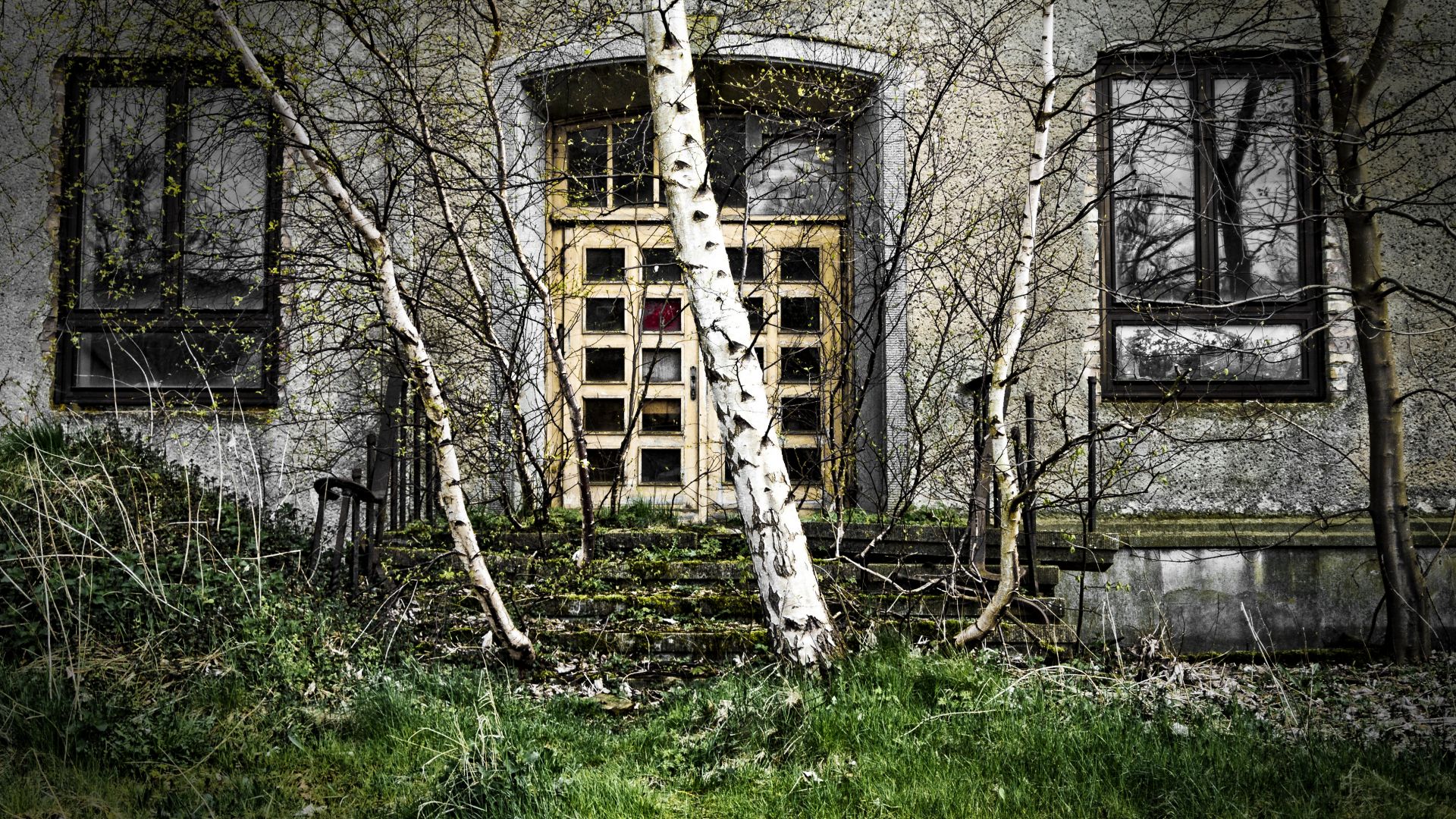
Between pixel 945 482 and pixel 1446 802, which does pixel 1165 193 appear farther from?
pixel 1446 802

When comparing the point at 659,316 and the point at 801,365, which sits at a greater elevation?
the point at 659,316

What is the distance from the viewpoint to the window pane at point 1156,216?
290 inches

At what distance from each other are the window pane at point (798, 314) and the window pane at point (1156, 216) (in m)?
2.35

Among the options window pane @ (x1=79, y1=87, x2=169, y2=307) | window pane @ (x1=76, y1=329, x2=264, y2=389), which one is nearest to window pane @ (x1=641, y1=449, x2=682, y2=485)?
window pane @ (x1=76, y1=329, x2=264, y2=389)

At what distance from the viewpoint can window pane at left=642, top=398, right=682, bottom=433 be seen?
7.69 meters

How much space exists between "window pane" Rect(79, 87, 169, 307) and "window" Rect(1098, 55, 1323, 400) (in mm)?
7392

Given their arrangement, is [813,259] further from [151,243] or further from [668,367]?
[151,243]

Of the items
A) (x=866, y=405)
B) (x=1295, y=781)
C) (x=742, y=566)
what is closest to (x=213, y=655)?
(x=742, y=566)

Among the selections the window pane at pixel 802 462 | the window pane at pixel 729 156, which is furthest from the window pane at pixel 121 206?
the window pane at pixel 802 462

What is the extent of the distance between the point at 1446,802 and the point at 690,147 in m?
3.54

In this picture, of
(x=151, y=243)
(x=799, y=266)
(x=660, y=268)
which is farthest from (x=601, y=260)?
(x=151, y=243)

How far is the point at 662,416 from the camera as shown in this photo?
25.3 ft

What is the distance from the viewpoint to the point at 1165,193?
7.34 metres

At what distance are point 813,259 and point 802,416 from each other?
126 centimetres
